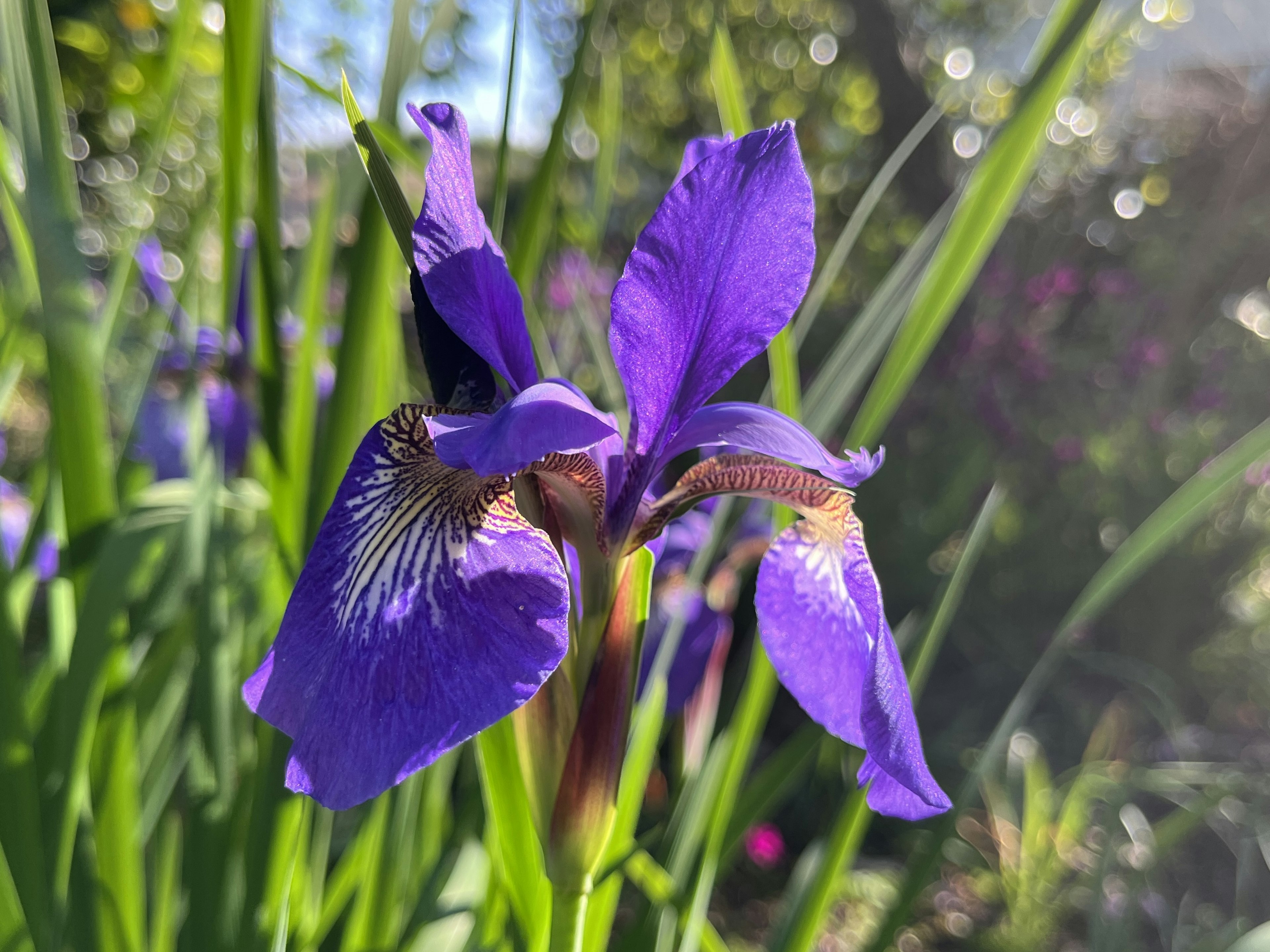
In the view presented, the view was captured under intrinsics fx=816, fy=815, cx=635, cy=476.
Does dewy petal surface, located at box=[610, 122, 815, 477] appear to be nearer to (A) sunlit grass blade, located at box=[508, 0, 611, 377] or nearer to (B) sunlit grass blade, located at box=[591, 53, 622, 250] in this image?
(A) sunlit grass blade, located at box=[508, 0, 611, 377]

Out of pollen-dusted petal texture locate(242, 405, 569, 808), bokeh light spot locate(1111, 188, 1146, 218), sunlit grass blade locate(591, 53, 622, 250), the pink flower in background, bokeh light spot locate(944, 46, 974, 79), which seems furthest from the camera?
bokeh light spot locate(944, 46, 974, 79)

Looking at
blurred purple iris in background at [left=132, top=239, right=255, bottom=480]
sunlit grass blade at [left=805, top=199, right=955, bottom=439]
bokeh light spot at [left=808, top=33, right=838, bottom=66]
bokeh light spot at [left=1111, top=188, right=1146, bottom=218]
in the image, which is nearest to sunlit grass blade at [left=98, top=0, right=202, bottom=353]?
blurred purple iris in background at [left=132, top=239, right=255, bottom=480]

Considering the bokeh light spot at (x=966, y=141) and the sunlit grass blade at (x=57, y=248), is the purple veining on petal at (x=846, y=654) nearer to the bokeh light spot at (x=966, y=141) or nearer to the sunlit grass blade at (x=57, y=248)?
the sunlit grass blade at (x=57, y=248)

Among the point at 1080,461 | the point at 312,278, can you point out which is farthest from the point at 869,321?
the point at 1080,461

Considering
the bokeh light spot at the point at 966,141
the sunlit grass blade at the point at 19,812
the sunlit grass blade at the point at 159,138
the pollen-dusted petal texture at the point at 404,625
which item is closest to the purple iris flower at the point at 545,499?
the pollen-dusted petal texture at the point at 404,625

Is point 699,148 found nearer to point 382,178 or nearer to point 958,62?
point 382,178

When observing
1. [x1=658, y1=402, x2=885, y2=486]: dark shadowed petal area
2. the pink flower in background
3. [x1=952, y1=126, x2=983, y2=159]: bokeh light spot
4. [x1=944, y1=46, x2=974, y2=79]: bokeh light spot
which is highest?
[x1=944, y1=46, x2=974, y2=79]: bokeh light spot
